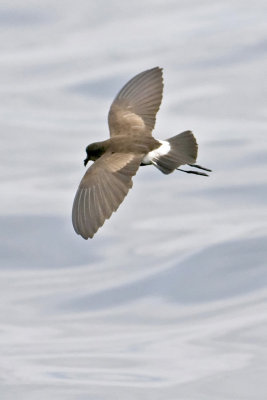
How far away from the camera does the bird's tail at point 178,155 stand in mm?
9320

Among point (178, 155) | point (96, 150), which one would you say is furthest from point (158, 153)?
point (96, 150)

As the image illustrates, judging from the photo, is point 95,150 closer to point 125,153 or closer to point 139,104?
point 125,153

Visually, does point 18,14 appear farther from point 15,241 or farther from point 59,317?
point 59,317

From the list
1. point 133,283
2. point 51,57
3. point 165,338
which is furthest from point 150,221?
point 51,57

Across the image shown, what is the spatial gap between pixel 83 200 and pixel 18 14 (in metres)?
6.45

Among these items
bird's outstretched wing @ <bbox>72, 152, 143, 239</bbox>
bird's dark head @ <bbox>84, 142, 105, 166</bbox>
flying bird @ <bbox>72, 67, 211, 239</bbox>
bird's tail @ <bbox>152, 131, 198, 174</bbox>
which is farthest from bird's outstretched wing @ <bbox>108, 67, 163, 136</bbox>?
bird's outstretched wing @ <bbox>72, 152, 143, 239</bbox>

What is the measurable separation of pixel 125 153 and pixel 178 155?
0.28 metres

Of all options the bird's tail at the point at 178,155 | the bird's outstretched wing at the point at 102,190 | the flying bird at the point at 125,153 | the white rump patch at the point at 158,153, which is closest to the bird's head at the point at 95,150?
the flying bird at the point at 125,153

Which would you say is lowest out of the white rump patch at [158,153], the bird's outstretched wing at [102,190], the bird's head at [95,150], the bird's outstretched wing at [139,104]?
the bird's outstretched wing at [102,190]

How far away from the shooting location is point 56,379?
10.1 m

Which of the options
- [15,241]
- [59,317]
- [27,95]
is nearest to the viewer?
[59,317]

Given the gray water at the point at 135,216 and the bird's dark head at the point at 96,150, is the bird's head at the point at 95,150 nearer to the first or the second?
the bird's dark head at the point at 96,150

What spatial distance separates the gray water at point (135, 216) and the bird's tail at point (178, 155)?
1.25m

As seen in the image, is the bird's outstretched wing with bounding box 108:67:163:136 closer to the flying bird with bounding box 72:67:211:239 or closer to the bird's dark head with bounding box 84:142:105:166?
the flying bird with bounding box 72:67:211:239
